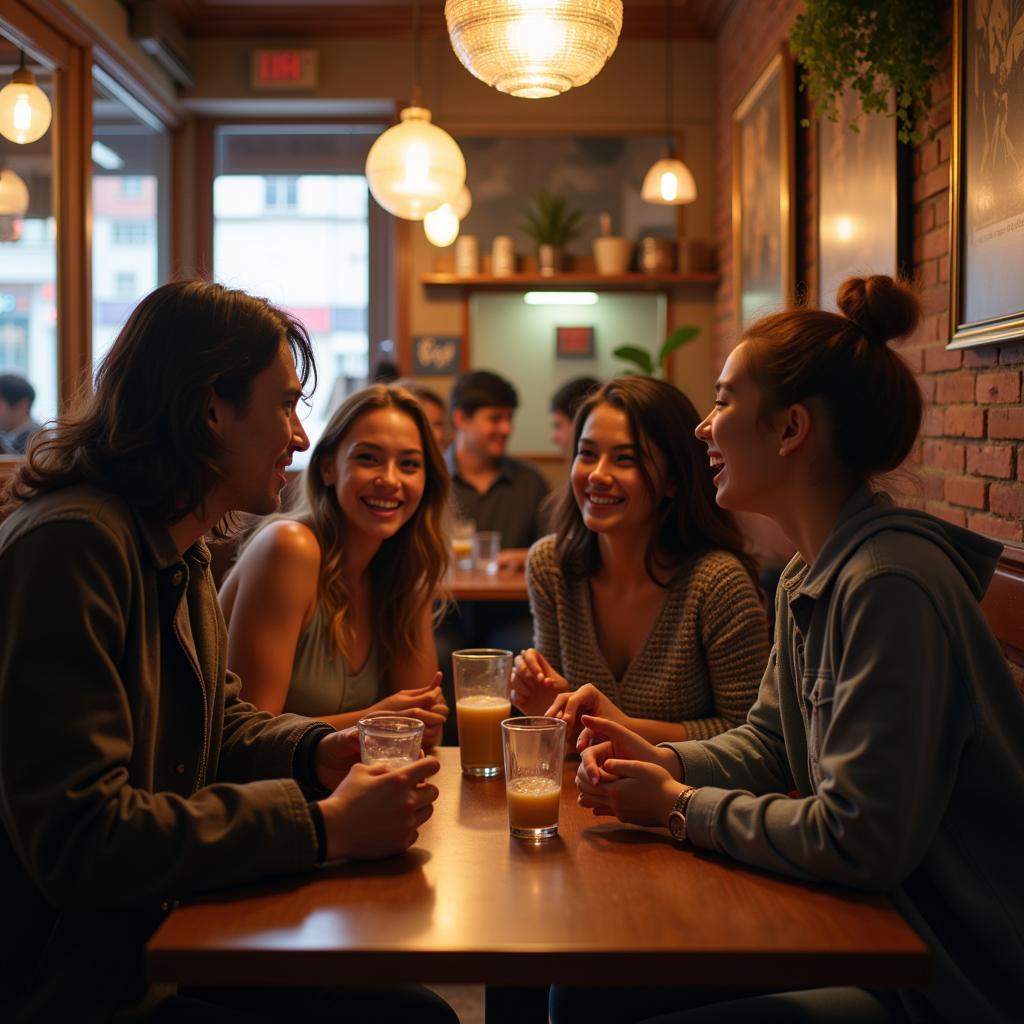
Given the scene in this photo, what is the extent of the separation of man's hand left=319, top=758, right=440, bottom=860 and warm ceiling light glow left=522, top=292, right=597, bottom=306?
205 inches

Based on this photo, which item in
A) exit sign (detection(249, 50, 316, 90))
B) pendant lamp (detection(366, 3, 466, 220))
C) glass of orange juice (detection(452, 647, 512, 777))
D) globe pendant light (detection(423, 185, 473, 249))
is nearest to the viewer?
glass of orange juice (detection(452, 647, 512, 777))

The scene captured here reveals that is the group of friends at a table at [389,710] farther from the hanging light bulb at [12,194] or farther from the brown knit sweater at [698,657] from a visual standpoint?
the hanging light bulb at [12,194]

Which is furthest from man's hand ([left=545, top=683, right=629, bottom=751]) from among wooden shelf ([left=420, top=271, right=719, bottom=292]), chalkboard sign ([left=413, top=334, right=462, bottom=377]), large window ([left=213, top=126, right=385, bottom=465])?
large window ([left=213, top=126, right=385, bottom=465])

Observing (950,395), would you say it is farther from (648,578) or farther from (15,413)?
(15,413)

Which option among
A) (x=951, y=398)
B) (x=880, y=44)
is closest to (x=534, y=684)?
(x=951, y=398)

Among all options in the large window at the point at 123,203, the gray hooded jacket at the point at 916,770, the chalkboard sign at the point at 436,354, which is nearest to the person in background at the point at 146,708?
the gray hooded jacket at the point at 916,770

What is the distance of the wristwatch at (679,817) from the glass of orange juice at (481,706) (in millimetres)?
402

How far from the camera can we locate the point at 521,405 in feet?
20.8

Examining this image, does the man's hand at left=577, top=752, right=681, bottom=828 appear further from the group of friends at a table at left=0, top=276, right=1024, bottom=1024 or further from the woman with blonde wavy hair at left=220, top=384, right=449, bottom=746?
the woman with blonde wavy hair at left=220, top=384, right=449, bottom=746

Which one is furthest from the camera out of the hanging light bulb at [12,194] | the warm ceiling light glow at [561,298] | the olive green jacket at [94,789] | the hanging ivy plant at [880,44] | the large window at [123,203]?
the warm ceiling light glow at [561,298]

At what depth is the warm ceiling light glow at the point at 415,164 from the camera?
12.0ft

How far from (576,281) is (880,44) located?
351 cm

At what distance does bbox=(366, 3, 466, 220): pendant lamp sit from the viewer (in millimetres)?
3652

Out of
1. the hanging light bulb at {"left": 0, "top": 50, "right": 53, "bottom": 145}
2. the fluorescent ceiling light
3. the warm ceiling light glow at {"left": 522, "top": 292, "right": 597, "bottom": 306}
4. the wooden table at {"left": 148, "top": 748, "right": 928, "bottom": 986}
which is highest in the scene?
the fluorescent ceiling light
